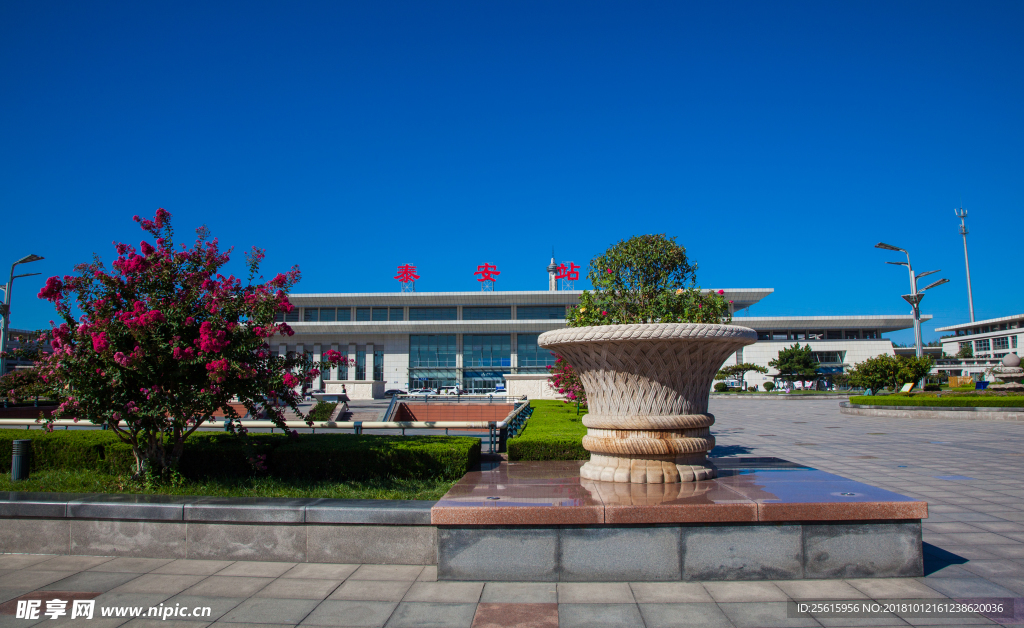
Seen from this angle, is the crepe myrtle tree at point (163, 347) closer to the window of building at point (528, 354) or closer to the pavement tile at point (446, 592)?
the pavement tile at point (446, 592)

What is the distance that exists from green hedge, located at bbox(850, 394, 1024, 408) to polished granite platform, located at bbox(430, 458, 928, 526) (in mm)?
19512

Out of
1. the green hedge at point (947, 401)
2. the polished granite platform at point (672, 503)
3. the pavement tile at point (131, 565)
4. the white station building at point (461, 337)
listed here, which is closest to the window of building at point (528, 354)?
the white station building at point (461, 337)

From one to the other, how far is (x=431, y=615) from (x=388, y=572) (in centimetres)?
90

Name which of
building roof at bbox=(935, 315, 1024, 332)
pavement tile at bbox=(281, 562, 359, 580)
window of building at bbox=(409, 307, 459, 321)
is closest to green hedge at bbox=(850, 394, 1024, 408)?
pavement tile at bbox=(281, 562, 359, 580)

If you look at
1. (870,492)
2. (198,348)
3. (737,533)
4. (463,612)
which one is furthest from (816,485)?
(198,348)

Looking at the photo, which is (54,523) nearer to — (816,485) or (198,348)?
(198,348)

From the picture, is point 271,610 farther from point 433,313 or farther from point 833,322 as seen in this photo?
point 833,322

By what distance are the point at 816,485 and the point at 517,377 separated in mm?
35485

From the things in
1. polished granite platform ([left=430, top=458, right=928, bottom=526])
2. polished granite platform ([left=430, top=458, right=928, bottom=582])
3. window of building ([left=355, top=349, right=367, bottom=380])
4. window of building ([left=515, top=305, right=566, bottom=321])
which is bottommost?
polished granite platform ([left=430, top=458, right=928, bottom=582])

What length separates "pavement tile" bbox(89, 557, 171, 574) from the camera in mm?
4418

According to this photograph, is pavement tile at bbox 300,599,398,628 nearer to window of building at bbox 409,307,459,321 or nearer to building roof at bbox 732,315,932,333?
window of building at bbox 409,307,459,321

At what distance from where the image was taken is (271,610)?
365 cm

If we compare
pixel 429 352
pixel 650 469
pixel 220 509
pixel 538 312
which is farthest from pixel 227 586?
pixel 429 352

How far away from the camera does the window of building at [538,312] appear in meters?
52.4
